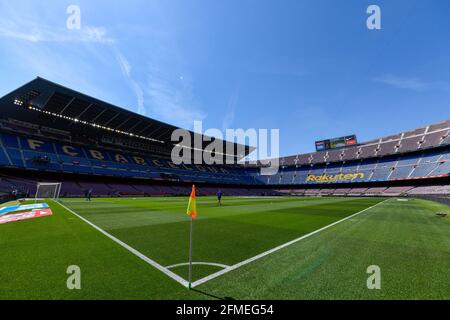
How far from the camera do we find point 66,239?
7.37 metres

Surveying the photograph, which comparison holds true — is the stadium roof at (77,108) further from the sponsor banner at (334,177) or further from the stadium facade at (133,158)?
the sponsor banner at (334,177)

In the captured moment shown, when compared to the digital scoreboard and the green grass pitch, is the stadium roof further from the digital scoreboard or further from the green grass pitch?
the digital scoreboard

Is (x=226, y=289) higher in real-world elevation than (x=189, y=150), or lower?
lower

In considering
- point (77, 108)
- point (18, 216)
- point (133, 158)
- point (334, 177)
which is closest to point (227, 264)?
point (18, 216)

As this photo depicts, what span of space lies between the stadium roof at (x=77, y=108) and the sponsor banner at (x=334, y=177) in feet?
182

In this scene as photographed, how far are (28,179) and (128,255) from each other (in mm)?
49718

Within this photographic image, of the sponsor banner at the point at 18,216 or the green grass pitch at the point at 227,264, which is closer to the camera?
the green grass pitch at the point at 227,264

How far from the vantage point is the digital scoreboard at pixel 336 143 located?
279 feet

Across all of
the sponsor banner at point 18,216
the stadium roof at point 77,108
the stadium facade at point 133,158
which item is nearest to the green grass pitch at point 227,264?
the sponsor banner at point 18,216

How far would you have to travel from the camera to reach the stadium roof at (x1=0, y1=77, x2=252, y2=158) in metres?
35.6

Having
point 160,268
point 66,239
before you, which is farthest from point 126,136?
point 160,268

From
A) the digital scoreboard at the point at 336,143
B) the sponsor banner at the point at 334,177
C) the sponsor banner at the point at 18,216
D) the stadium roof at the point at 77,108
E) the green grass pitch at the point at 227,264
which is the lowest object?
the green grass pitch at the point at 227,264

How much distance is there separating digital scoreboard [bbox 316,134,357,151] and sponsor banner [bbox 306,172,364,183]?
18.5 m
